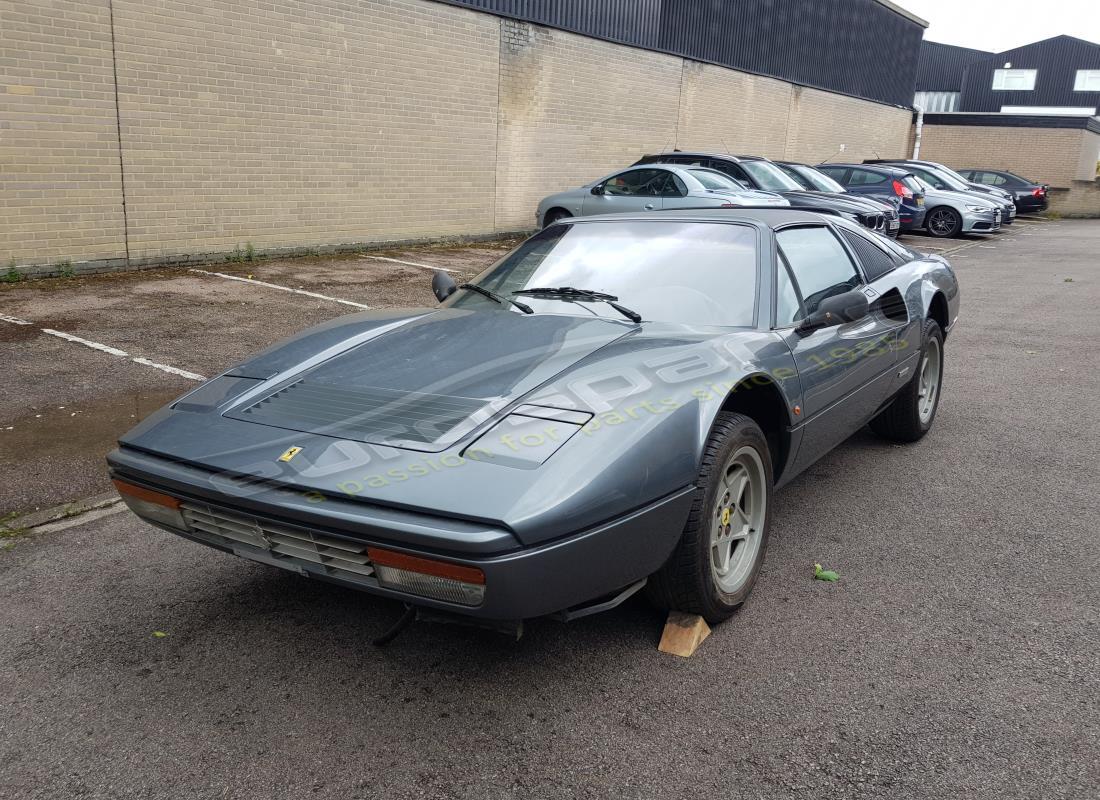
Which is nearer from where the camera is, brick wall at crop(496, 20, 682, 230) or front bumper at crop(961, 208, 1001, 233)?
brick wall at crop(496, 20, 682, 230)

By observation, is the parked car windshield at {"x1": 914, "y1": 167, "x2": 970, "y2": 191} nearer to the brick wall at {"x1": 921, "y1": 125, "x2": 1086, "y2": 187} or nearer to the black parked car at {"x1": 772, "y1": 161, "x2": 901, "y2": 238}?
the black parked car at {"x1": 772, "y1": 161, "x2": 901, "y2": 238}

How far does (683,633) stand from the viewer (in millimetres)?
2934

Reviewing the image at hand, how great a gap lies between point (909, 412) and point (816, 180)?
12.5m

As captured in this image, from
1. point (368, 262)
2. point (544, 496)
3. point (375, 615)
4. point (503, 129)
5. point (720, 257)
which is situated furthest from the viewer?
point (503, 129)

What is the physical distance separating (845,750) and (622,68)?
17361mm

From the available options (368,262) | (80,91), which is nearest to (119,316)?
(80,91)

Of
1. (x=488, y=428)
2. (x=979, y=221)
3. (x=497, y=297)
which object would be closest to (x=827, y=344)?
(x=497, y=297)

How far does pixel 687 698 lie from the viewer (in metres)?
2.64

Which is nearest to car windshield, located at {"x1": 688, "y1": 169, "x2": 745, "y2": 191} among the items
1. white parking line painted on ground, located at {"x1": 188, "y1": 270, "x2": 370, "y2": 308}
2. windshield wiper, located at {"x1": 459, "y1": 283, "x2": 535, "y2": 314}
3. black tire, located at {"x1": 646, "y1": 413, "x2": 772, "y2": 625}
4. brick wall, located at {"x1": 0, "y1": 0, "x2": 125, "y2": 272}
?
white parking line painted on ground, located at {"x1": 188, "y1": 270, "x2": 370, "y2": 308}

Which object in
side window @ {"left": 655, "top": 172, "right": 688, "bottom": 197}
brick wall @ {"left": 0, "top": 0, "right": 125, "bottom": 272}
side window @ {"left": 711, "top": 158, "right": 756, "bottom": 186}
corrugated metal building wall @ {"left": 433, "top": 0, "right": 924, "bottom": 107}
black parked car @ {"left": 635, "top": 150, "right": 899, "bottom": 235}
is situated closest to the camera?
brick wall @ {"left": 0, "top": 0, "right": 125, "bottom": 272}

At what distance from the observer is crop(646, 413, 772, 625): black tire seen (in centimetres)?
277

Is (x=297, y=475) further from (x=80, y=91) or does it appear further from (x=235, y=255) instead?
(x=235, y=255)

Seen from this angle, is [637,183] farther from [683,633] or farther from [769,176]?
[683,633]

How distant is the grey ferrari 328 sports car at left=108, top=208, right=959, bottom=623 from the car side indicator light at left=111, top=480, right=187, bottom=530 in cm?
1
